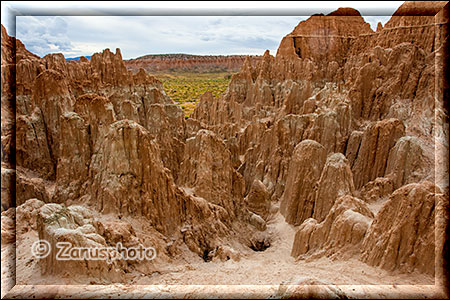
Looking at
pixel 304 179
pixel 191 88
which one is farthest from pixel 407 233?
pixel 191 88

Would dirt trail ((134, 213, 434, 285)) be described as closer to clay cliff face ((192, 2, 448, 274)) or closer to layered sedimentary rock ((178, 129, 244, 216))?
clay cliff face ((192, 2, 448, 274))

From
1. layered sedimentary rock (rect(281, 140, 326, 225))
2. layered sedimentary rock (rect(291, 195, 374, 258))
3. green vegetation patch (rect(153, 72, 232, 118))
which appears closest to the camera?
layered sedimentary rock (rect(291, 195, 374, 258))

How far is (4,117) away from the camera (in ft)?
16.1

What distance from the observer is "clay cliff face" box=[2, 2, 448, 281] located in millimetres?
6914

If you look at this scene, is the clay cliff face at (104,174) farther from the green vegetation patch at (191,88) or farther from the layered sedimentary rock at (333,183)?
the green vegetation patch at (191,88)

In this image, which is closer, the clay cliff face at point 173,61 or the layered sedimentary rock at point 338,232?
the layered sedimentary rock at point 338,232

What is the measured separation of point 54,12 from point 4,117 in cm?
212

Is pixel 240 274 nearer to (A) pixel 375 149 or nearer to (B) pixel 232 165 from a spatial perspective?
Result: (B) pixel 232 165

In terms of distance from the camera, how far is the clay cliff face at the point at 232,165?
691 cm

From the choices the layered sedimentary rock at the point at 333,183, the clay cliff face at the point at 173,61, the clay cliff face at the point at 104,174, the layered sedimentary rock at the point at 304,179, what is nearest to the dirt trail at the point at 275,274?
the clay cliff face at the point at 104,174

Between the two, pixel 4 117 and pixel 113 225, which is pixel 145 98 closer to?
pixel 113 225

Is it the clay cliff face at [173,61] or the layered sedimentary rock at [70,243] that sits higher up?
the clay cliff face at [173,61]

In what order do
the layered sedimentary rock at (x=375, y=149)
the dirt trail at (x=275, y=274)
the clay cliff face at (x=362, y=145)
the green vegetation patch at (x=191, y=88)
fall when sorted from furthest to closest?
the green vegetation patch at (x=191, y=88), the layered sedimentary rock at (x=375, y=149), the clay cliff face at (x=362, y=145), the dirt trail at (x=275, y=274)

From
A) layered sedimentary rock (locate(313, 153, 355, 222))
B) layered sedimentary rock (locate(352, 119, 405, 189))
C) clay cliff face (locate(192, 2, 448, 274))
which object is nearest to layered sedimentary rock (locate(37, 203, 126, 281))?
clay cliff face (locate(192, 2, 448, 274))
